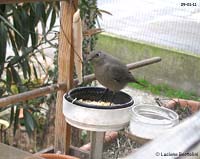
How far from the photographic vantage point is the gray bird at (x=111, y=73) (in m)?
1.74

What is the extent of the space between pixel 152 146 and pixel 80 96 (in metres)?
1.39

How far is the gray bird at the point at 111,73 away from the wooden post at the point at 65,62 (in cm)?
13

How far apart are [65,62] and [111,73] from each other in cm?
23

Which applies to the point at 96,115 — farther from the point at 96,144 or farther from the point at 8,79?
the point at 8,79

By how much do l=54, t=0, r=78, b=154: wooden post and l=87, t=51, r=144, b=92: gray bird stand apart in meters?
0.13

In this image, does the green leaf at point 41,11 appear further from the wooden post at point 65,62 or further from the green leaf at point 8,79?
the wooden post at point 65,62

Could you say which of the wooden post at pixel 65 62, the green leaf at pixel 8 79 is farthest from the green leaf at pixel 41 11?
the wooden post at pixel 65 62

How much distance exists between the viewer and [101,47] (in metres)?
4.83

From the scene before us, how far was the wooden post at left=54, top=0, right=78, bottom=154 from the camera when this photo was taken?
1.80 meters

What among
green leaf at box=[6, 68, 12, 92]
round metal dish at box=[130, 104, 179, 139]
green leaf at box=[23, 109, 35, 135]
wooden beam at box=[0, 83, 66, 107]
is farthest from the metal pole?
green leaf at box=[6, 68, 12, 92]

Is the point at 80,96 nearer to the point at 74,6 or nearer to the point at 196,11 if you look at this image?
the point at 74,6

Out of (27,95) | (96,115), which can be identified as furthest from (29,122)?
(96,115)

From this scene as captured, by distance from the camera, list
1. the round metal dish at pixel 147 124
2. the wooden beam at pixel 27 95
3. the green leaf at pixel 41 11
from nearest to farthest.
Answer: the wooden beam at pixel 27 95 < the round metal dish at pixel 147 124 < the green leaf at pixel 41 11

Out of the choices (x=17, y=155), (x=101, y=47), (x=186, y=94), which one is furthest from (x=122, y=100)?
(x=101, y=47)
